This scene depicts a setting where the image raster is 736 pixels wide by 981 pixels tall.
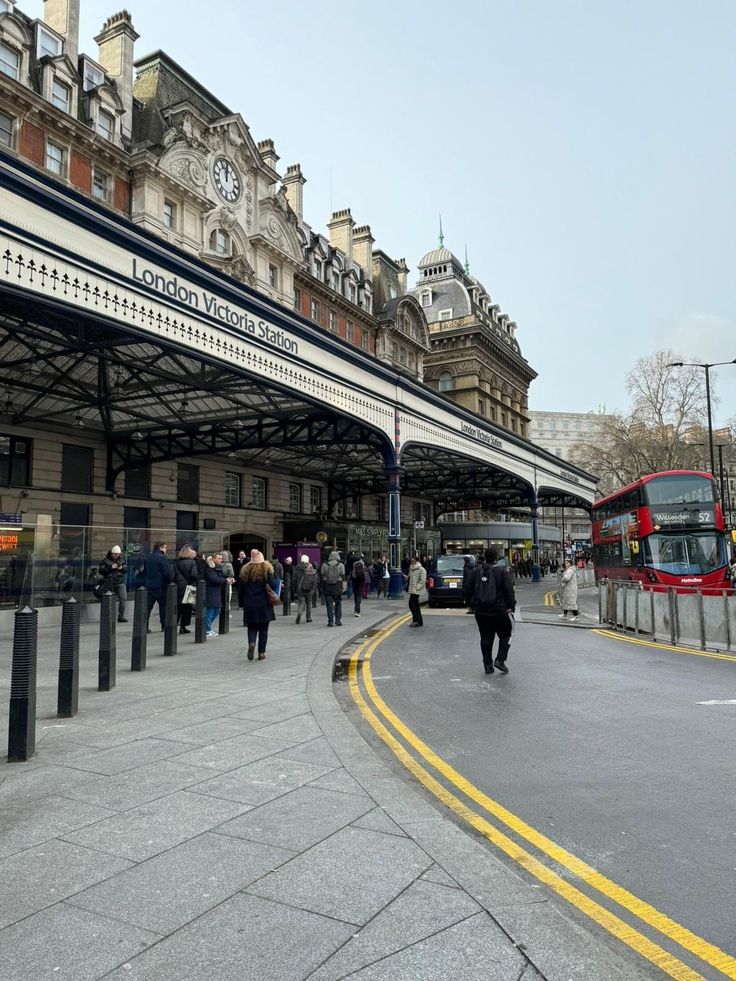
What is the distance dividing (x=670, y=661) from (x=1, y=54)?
26.1 metres

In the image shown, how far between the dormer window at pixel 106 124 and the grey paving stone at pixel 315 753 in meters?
26.3

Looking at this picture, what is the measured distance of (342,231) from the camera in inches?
1786

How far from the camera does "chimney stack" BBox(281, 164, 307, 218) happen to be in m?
38.6

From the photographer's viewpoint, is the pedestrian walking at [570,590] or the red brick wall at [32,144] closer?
the pedestrian walking at [570,590]

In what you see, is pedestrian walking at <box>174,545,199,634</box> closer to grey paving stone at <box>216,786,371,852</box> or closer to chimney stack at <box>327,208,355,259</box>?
grey paving stone at <box>216,786,371,852</box>

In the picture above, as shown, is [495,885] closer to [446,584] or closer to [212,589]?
[212,589]

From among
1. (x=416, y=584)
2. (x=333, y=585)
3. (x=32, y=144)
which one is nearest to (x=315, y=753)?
(x=333, y=585)

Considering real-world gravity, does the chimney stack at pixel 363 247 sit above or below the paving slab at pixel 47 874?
above

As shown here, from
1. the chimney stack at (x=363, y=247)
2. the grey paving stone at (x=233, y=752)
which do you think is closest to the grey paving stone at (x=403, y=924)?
the grey paving stone at (x=233, y=752)

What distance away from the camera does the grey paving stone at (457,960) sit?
256cm

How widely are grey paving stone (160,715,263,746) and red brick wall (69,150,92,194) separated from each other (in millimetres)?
23040

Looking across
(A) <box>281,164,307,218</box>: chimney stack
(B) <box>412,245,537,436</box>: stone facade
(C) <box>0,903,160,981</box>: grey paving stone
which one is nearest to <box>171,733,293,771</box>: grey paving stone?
(C) <box>0,903,160,981</box>: grey paving stone

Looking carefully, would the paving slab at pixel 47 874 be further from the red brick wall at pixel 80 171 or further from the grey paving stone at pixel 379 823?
the red brick wall at pixel 80 171

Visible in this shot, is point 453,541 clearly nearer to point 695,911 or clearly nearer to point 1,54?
point 1,54
